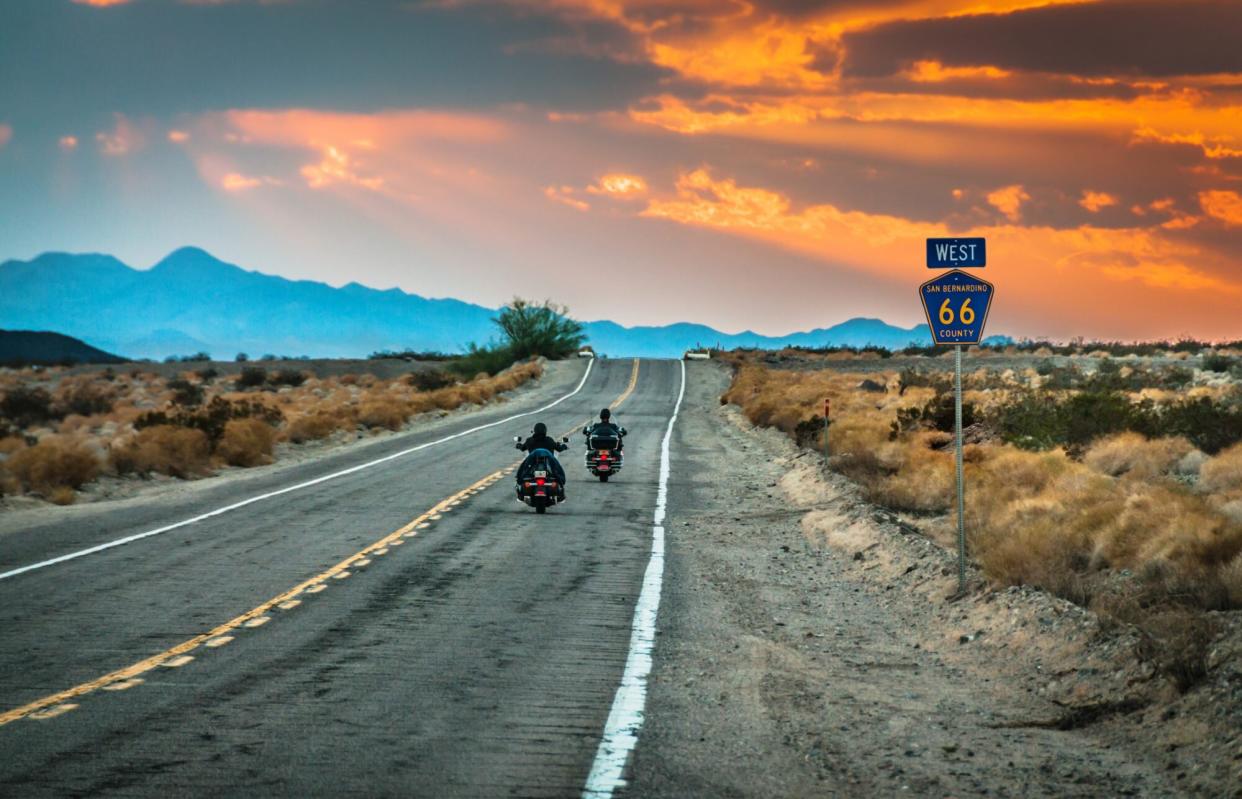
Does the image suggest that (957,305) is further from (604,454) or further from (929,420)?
(929,420)

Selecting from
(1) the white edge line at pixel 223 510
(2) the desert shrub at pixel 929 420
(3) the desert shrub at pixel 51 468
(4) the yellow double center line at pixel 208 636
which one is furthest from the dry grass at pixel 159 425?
(2) the desert shrub at pixel 929 420

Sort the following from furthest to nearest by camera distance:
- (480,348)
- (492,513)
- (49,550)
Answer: (480,348)
(492,513)
(49,550)

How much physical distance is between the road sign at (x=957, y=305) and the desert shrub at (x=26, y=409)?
51.8 meters

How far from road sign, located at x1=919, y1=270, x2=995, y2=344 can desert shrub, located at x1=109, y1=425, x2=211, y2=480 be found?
67.0ft

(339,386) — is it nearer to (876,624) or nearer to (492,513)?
(492,513)

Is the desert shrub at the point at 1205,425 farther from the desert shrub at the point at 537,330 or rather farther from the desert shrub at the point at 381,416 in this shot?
the desert shrub at the point at 537,330

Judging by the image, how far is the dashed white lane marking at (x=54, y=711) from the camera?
7.75 m

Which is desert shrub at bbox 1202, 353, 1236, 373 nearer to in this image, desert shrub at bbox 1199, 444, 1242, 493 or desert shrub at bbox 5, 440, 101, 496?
desert shrub at bbox 1199, 444, 1242, 493

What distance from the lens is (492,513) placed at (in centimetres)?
1992

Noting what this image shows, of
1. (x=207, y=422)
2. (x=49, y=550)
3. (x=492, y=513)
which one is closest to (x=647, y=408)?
(x=207, y=422)

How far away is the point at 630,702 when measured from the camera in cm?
839

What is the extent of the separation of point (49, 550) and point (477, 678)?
967 cm

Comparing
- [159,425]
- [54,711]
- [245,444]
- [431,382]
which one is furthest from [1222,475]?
[431,382]

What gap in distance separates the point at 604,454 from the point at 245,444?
11.3m
